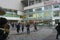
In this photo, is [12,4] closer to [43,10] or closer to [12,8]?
[12,8]

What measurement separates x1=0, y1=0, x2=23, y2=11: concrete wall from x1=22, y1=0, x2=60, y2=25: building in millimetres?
2323

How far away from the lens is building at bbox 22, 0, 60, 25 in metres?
61.6

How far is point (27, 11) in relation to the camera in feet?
247

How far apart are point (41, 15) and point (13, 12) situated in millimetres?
11257

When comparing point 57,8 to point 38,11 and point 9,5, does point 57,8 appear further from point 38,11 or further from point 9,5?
point 9,5

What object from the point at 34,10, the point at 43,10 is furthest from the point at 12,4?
the point at 43,10

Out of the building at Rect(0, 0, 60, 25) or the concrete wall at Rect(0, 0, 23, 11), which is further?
the concrete wall at Rect(0, 0, 23, 11)

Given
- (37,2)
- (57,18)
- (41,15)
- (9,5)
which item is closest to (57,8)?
(57,18)

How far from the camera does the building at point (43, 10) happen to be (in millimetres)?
61594

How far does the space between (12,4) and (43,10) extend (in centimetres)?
1227

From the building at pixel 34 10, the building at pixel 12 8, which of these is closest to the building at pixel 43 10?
the building at pixel 34 10

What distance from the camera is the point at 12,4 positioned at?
6994 cm

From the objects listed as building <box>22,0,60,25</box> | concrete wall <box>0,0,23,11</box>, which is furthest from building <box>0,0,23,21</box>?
building <box>22,0,60,25</box>

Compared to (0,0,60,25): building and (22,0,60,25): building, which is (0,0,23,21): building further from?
(22,0,60,25): building
